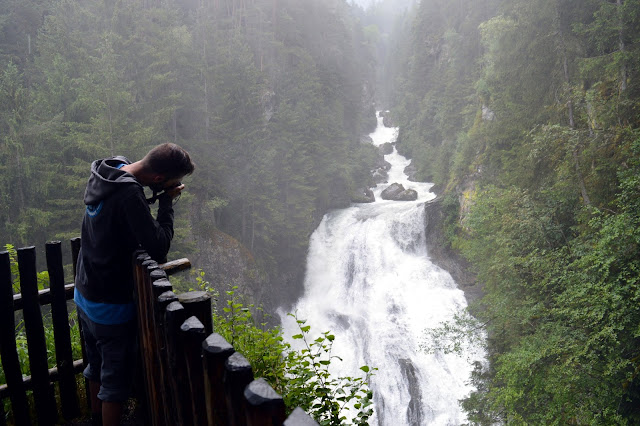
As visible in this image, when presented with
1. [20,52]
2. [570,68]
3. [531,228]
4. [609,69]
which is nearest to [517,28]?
[570,68]

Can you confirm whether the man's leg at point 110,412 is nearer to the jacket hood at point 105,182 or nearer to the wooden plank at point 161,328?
the wooden plank at point 161,328

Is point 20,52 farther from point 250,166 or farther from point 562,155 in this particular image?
point 562,155

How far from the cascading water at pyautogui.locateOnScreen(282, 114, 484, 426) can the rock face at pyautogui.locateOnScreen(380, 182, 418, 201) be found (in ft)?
9.06

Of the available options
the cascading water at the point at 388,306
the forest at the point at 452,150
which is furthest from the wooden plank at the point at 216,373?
the cascading water at the point at 388,306

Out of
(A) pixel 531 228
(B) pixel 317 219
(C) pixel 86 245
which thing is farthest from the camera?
(B) pixel 317 219

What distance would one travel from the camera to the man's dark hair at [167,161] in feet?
7.55

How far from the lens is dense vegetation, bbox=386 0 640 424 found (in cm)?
872

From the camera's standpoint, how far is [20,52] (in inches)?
880

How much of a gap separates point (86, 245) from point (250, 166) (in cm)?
2436

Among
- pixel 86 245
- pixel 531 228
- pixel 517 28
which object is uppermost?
pixel 517 28

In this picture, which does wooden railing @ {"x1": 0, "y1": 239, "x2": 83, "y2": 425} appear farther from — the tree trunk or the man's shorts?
the tree trunk

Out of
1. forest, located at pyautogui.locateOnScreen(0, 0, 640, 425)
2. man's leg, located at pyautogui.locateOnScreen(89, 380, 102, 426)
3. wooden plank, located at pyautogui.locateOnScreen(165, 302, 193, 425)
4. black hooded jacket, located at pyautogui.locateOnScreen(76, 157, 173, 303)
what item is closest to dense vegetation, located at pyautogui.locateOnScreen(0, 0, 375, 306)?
forest, located at pyautogui.locateOnScreen(0, 0, 640, 425)

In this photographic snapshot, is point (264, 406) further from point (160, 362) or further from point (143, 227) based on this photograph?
point (143, 227)

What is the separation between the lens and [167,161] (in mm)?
2309
